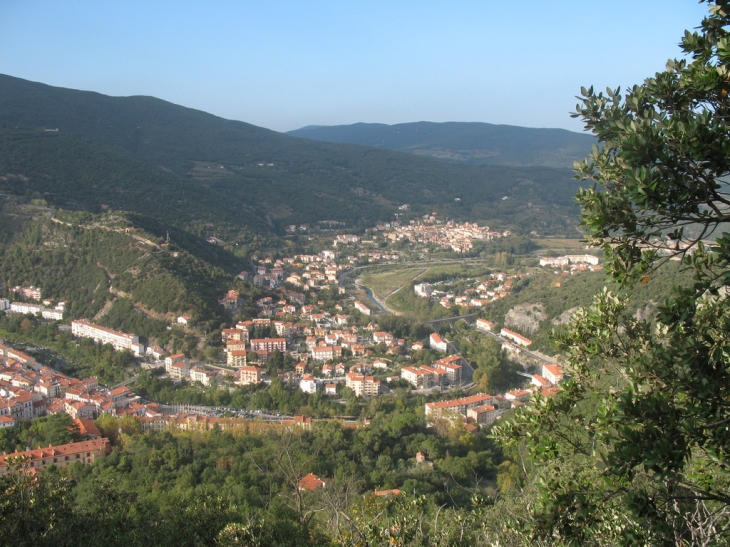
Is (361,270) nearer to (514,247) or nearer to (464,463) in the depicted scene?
(514,247)

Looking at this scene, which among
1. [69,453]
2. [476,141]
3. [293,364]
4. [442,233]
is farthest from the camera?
[476,141]

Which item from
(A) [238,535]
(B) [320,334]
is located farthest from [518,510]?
(B) [320,334]

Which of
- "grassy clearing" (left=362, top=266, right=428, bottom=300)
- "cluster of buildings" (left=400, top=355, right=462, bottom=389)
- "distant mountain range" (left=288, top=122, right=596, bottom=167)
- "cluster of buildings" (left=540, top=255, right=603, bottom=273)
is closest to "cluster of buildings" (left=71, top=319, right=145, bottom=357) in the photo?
"cluster of buildings" (left=400, top=355, right=462, bottom=389)

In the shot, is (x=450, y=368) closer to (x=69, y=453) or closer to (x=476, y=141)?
(x=69, y=453)

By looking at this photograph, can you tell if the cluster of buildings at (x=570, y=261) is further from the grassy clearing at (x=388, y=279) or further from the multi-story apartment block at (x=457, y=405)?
the multi-story apartment block at (x=457, y=405)

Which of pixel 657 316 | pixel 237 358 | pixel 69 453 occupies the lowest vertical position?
pixel 237 358

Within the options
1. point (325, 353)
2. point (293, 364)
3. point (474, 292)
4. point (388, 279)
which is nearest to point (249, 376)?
point (293, 364)

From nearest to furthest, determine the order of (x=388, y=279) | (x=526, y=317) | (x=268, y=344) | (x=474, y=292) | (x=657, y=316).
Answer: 1. (x=657, y=316)
2. (x=268, y=344)
3. (x=526, y=317)
4. (x=474, y=292)
5. (x=388, y=279)
